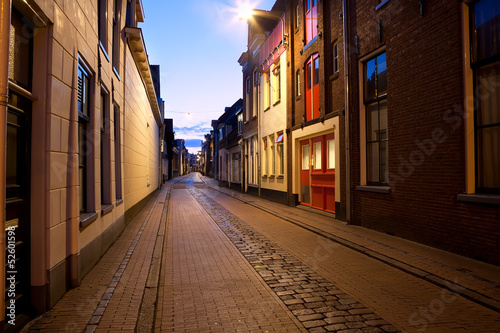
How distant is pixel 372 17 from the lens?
8.82m

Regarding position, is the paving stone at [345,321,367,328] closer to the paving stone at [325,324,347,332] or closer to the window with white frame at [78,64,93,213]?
the paving stone at [325,324,347,332]

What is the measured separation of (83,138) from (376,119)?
6.85 meters

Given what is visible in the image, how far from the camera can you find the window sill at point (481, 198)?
17.8ft

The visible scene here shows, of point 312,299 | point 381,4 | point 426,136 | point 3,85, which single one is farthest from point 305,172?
point 3,85

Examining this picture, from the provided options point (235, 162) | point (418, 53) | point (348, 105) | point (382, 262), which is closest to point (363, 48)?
point (348, 105)

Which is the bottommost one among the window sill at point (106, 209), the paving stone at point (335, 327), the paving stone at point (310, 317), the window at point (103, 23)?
the paving stone at point (310, 317)

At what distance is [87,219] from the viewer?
16.8 feet

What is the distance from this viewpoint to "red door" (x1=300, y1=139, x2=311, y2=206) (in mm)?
13807

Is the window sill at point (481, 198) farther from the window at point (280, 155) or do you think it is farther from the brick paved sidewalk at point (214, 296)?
the window at point (280, 155)

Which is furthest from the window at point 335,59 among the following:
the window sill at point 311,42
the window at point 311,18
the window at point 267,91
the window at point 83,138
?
the window at point 83,138

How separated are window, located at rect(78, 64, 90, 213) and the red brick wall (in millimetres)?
6241

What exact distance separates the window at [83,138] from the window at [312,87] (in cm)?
868

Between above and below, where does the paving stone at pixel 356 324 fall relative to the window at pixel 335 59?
below

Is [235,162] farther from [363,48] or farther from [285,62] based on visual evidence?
[363,48]
